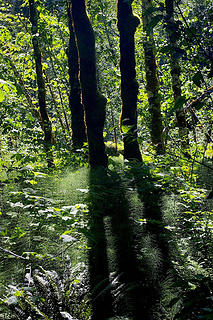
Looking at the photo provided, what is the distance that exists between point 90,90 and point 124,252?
9.47 ft

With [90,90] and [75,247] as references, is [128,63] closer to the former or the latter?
[90,90]

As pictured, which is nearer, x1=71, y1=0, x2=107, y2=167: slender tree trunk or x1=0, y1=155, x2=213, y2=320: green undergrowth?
x1=0, y1=155, x2=213, y2=320: green undergrowth

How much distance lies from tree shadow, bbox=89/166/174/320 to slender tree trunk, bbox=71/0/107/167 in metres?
1.15

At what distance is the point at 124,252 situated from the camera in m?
3.26

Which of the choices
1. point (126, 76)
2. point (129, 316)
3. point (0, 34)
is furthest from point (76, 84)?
point (129, 316)

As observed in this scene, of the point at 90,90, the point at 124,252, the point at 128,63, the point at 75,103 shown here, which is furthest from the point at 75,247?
the point at 75,103

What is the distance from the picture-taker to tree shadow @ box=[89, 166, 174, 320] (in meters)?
2.74

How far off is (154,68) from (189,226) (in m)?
5.96

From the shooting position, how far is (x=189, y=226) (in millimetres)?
3064

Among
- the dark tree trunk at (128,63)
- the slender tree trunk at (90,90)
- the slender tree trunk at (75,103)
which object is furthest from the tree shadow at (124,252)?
the slender tree trunk at (75,103)

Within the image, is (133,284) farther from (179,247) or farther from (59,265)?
(59,265)

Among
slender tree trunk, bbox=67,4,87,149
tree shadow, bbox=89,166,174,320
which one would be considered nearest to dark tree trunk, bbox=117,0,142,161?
tree shadow, bbox=89,166,174,320

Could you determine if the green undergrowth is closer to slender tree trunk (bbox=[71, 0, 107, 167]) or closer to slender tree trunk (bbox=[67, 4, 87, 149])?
slender tree trunk (bbox=[71, 0, 107, 167])

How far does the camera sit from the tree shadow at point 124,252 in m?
2.74
